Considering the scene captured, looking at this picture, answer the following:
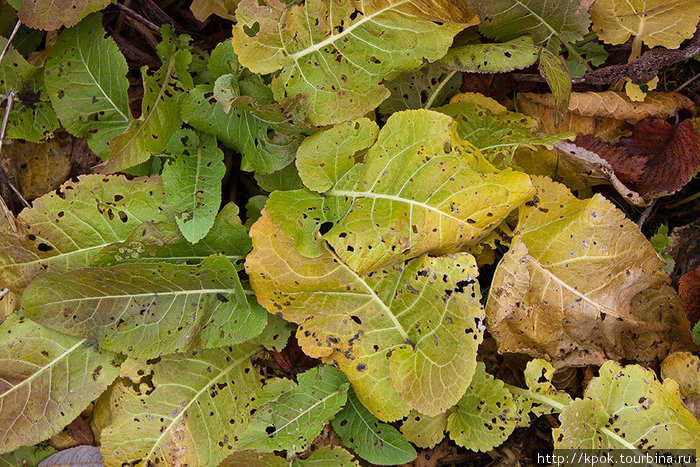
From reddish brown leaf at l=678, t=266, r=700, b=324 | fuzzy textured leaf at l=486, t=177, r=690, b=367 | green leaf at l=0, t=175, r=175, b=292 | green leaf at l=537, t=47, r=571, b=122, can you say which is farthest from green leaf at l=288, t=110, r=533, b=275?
reddish brown leaf at l=678, t=266, r=700, b=324

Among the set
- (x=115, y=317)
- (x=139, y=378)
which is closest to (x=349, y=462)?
(x=139, y=378)

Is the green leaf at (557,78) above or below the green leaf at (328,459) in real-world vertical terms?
above

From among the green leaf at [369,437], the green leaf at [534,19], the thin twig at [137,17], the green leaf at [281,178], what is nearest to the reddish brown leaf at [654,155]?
the green leaf at [534,19]

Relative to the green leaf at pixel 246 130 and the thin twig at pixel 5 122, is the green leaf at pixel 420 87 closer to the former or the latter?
the green leaf at pixel 246 130

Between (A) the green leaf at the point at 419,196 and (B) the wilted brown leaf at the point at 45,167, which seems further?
(B) the wilted brown leaf at the point at 45,167

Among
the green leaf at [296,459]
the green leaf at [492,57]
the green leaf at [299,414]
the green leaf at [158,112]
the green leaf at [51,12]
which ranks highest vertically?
the green leaf at [51,12]

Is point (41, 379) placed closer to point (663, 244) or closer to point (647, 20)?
point (663, 244)

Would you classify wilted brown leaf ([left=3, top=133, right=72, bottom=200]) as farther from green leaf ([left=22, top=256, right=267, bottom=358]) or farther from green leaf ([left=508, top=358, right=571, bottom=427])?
green leaf ([left=508, top=358, right=571, bottom=427])

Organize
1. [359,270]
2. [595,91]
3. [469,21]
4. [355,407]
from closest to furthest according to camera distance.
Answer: [359,270]
[469,21]
[355,407]
[595,91]

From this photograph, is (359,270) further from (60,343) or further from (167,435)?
(60,343)
